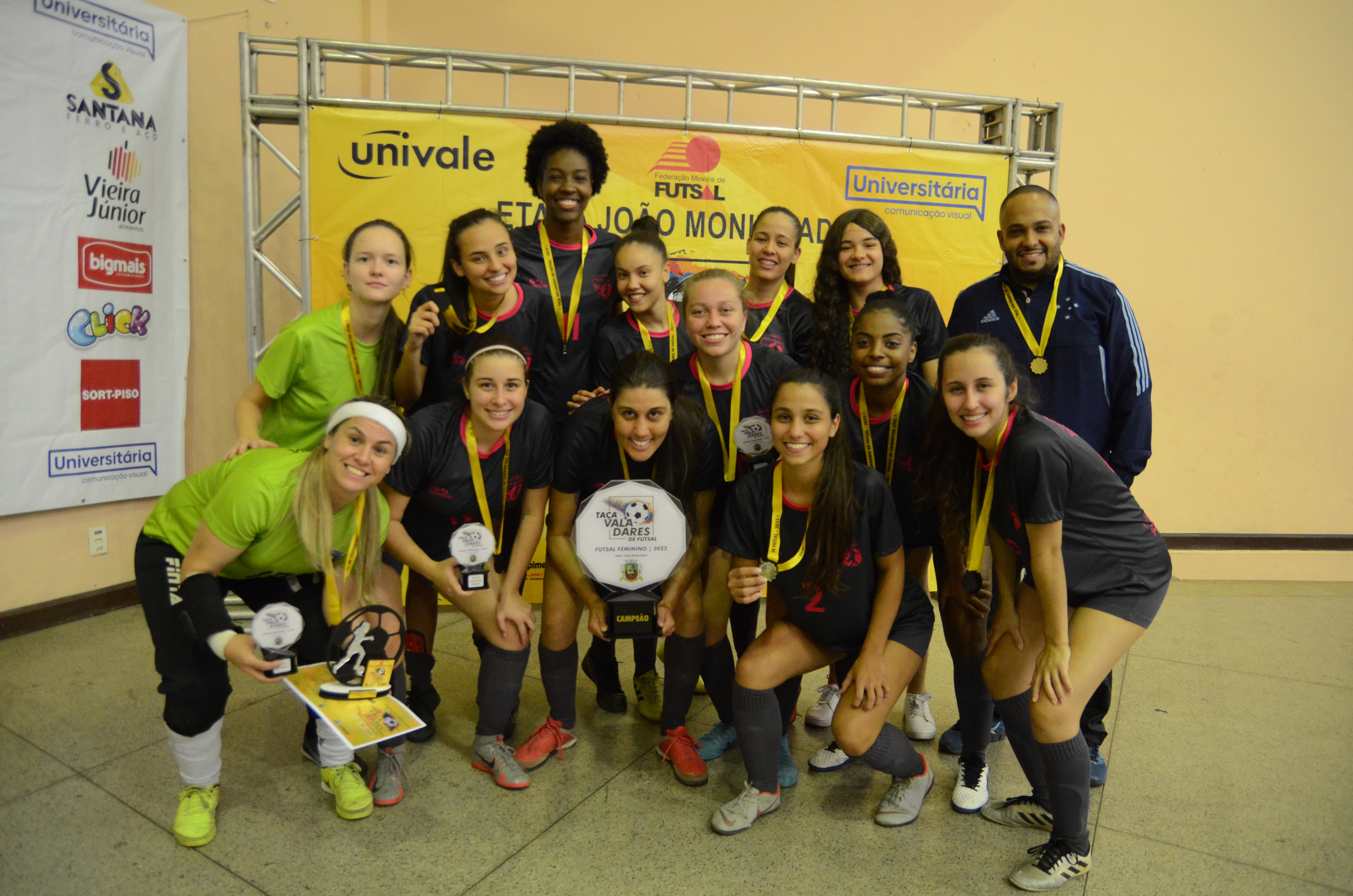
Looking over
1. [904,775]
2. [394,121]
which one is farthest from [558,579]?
[394,121]

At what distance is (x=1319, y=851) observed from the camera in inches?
90.2

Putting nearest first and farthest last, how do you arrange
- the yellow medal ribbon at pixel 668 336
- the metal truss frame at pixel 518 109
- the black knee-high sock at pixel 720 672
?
the black knee-high sock at pixel 720 672, the yellow medal ribbon at pixel 668 336, the metal truss frame at pixel 518 109

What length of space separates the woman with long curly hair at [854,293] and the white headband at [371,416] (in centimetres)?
142

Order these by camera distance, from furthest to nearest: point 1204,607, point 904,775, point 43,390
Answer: point 1204,607, point 43,390, point 904,775

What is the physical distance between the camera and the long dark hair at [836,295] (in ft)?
9.38

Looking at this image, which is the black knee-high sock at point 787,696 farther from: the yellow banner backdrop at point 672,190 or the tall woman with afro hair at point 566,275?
the yellow banner backdrop at point 672,190

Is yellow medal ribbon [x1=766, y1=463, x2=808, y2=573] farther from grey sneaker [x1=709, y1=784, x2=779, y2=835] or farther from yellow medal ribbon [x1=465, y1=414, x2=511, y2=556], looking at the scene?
yellow medal ribbon [x1=465, y1=414, x2=511, y2=556]

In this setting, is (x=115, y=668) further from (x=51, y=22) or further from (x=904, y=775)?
(x=904, y=775)

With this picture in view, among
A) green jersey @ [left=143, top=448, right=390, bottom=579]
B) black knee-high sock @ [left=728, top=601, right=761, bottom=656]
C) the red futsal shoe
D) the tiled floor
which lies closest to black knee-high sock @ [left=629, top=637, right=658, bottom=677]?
the tiled floor

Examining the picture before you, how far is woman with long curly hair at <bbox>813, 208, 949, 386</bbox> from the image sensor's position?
2838mm

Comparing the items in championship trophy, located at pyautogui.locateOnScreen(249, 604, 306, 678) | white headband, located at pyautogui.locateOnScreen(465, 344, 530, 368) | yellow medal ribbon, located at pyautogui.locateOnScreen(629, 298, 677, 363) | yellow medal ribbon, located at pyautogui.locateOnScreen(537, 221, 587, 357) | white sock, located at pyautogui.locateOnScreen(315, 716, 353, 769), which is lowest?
white sock, located at pyautogui.locateOnScreen(315, 716, 353, 769)

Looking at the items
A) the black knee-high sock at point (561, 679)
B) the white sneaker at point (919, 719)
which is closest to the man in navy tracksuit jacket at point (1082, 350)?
the white sneaker at point (919, 719)

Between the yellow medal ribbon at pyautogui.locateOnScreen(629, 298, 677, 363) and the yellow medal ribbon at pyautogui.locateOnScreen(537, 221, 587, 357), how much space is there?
32 cm

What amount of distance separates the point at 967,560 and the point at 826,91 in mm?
3012
